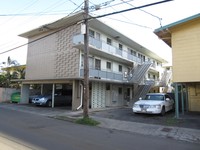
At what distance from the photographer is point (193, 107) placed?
725 inches

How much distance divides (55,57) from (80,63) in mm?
3844

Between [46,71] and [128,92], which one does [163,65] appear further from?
[46,71]

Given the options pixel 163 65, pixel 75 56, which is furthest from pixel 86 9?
pixel 163 65

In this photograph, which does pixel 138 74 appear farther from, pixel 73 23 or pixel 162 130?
pixel 162 130

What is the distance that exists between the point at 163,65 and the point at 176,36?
31901mm

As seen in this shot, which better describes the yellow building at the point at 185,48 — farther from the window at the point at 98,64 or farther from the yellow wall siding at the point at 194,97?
the window at the point at 98,64

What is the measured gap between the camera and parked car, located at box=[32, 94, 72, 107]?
69.2 ft

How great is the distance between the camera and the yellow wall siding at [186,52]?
12.9 m

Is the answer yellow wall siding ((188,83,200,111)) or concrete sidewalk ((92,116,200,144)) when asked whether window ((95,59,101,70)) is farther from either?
concrete sidewalk ((92,116,200,144))

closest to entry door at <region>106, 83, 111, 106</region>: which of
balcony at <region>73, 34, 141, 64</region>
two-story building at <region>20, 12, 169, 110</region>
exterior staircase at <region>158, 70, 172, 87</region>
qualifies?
two-story building at <region>20, 12, 169, 110</region>

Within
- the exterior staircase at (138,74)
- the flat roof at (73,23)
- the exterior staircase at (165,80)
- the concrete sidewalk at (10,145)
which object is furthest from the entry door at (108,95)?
the concrete sidewalk at (10,145)

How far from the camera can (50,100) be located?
21.7m

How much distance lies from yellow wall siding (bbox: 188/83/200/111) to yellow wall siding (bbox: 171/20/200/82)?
5.54 m

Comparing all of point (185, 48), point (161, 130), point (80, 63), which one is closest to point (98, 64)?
point (80, 63)
